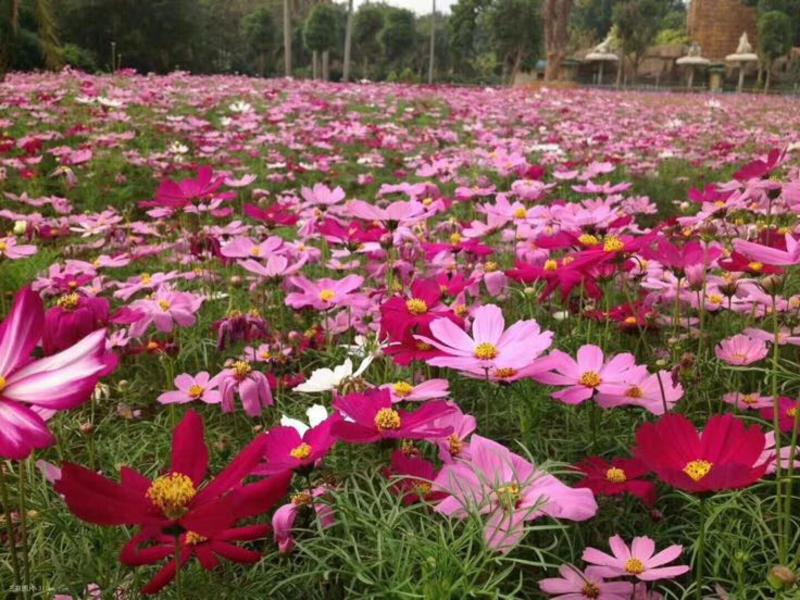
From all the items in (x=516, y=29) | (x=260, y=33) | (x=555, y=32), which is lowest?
(x=555, y=32)

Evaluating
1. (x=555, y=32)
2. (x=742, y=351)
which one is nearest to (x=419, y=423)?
(x=742, y=351)

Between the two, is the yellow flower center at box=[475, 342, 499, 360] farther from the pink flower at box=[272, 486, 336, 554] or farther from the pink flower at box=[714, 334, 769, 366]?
the pink flower at box=[714, 334, 769, 366]

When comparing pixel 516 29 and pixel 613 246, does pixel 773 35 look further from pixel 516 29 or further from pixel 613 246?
pixel 613 246

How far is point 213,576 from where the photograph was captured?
2.74 feet

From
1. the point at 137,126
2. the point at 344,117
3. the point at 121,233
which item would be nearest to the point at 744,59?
the point at 344,117

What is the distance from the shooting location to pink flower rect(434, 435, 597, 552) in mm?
682

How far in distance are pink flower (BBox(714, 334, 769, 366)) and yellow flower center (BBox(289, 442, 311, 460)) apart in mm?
743

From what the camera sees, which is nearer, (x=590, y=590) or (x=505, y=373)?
(x=590, y=590)

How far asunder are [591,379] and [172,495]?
1.84 feet

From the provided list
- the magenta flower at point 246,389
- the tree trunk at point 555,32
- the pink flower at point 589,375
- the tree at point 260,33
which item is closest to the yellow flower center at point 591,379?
the pink flower at point 589,375

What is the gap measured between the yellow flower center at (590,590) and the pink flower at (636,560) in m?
0.02

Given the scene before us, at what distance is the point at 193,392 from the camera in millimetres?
1182

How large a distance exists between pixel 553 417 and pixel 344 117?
586cm

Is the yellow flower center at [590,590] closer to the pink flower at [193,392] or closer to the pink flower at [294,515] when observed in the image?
the pink flower at [294,515]
